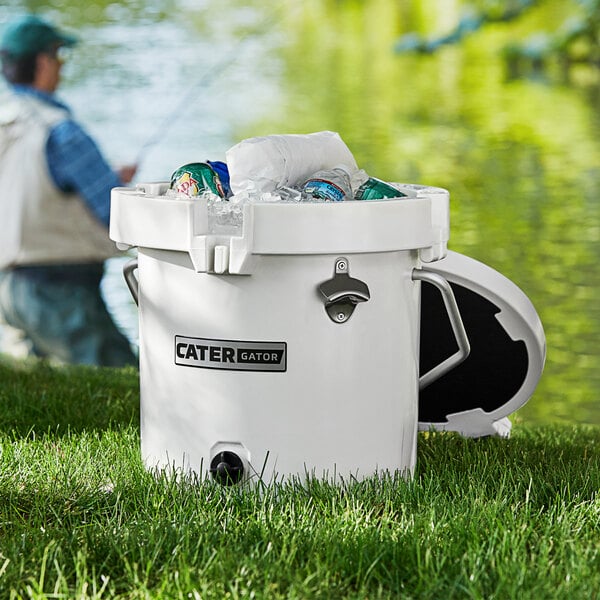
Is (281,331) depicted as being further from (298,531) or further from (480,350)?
(480,350)

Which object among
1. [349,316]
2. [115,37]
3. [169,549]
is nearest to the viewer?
[169,549]

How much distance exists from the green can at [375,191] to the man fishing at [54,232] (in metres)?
4.89

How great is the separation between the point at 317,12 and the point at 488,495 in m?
5.44

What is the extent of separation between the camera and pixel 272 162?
2.42 metres

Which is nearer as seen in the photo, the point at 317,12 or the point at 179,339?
the point at 179,339

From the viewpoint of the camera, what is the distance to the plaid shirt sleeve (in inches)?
281

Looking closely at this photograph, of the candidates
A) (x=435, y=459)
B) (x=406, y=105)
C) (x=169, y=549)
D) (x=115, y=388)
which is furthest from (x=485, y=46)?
(x=169, y=549)

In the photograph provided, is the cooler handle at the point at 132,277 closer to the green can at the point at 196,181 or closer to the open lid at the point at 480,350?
the green can at the point at 196,181

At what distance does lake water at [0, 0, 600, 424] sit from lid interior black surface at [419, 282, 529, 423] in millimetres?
3497

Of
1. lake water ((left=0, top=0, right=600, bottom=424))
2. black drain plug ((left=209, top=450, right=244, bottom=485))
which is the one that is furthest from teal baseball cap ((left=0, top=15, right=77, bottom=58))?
black drain plug ((left=209, top=450, right=244, bottom=485))

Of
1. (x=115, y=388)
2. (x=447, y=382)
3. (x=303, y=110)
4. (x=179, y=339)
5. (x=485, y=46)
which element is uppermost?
(x=485, y=46)

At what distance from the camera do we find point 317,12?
718 cm

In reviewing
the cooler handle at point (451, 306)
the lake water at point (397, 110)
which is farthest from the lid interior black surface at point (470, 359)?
the lake water at point (397, 110)

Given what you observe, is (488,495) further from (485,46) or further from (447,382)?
(485,46)
